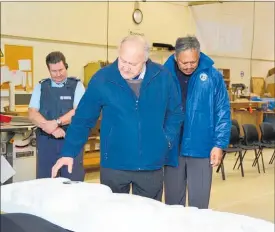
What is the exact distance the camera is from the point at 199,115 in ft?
6.93

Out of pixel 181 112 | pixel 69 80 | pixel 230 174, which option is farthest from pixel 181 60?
pixel 230 174

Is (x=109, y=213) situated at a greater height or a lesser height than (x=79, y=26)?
lesser

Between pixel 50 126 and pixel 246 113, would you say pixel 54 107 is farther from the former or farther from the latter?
pixel 246 113

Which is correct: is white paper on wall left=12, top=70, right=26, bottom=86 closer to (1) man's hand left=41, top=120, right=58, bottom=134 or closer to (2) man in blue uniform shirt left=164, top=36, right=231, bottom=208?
(1) man's hand left=41, top=120, right=58, bottom=134

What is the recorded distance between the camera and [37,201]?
4.73 feet

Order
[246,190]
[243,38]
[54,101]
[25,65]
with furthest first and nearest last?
[243,38] → [246,190] → [25,65] → [54,101]

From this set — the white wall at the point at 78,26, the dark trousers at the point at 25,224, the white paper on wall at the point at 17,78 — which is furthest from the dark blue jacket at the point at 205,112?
the white paper on wall at the point at 17,78

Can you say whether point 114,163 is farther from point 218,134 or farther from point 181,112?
point 218,134

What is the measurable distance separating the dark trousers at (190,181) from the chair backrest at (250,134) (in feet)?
7.78

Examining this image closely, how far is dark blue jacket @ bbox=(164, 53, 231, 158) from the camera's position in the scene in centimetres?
209

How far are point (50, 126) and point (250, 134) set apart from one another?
8.26 feet

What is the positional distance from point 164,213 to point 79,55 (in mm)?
3751

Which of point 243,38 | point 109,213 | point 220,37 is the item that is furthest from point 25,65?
point 220,37

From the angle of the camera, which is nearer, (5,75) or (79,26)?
(5,75)
